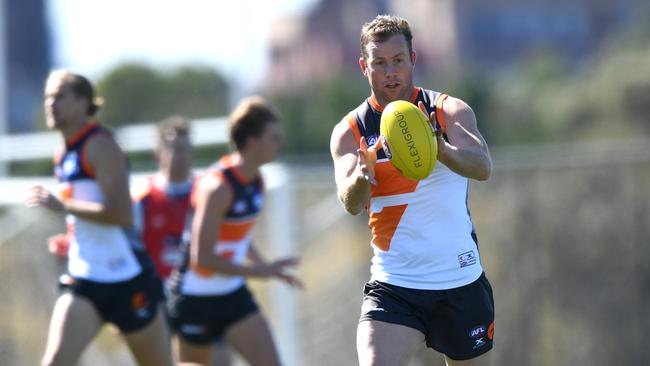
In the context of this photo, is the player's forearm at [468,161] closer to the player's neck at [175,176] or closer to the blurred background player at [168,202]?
the blurred background player at [168,202]

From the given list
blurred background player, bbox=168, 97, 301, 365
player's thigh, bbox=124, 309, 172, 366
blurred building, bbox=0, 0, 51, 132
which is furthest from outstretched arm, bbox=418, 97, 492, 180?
blurred building, bbox=0, 0, 51, 132

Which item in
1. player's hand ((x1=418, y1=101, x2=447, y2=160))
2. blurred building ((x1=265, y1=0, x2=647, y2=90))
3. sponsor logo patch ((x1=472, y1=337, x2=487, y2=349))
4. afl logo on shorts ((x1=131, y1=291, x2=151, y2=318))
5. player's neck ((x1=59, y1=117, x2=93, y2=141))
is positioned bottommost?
blurred building ((x1=265, y1=0, x2=647, y2=90))

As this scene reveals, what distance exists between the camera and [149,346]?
728 cm

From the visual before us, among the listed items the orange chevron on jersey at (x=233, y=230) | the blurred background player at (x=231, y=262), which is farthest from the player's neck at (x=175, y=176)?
the orange chevron on jersey at (x=233, y=230)

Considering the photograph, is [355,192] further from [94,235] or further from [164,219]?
[164,219]

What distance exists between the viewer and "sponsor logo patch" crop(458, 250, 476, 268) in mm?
5707

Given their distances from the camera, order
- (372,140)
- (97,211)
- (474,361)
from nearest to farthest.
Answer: (372,140) → (474,361) → (97,211)

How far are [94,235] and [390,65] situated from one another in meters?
2.64

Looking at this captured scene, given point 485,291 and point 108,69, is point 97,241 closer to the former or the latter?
point 485,291

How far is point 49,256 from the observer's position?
11.3m

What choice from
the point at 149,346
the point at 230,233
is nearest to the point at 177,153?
the point at 230,233

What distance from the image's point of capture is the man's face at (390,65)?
5.48m

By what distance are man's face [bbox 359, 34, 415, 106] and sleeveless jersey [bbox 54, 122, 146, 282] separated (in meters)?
2.26

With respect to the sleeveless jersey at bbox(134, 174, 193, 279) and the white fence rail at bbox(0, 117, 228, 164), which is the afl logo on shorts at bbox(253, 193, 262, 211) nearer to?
the sleeveless jersey at bbox(134, 174, 193, 279)
